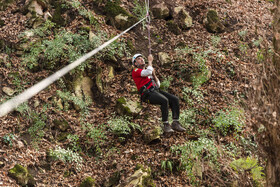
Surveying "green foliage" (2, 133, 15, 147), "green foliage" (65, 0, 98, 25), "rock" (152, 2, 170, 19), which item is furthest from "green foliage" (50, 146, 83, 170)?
"rock" (152, 2, 170, 19)

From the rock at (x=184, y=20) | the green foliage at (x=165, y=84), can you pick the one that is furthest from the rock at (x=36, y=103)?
the rock at (x=184, y=20)

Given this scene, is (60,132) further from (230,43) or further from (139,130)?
(230,43)

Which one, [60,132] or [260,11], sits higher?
[260,11]

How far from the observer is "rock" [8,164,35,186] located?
5.55 metres

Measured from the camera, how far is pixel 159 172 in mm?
6738

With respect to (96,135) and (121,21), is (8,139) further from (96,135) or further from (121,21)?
(121,21)

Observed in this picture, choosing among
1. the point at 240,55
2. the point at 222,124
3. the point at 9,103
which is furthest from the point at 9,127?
the point at 240,55

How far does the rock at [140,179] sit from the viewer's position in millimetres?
5966

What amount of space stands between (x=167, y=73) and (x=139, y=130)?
8.92ft

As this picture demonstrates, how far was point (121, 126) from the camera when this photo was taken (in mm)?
7426

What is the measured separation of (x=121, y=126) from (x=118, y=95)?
1.33 metres

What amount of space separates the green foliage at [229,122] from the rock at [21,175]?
519 cm

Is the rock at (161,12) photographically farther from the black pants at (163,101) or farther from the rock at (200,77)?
the black pants at (163,101)

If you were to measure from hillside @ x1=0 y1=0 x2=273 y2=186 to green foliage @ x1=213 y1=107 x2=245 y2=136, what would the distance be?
0.03 m
